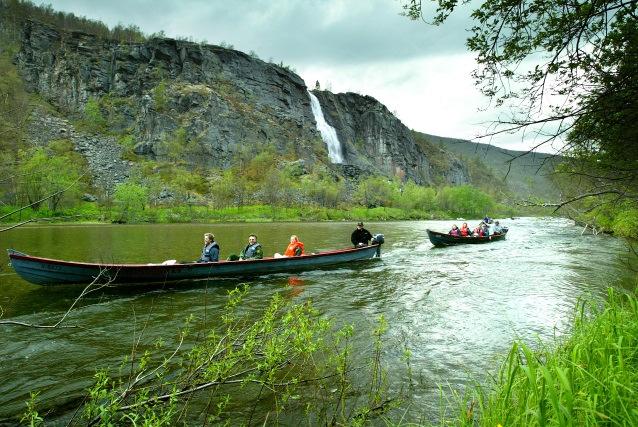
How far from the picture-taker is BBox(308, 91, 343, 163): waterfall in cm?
12088

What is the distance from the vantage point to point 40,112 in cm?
8400

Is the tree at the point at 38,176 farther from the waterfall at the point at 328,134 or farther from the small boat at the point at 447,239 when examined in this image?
the waterfall at the point at 328,134

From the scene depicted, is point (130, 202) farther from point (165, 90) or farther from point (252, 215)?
point (165, 90)

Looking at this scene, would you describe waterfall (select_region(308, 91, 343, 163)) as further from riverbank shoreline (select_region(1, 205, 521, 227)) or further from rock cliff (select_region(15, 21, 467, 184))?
riverbank shoreline (select_region(1, 205, 521, 227))

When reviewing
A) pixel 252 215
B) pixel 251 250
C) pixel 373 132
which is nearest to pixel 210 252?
pixel 251 250

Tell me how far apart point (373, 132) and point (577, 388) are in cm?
15099

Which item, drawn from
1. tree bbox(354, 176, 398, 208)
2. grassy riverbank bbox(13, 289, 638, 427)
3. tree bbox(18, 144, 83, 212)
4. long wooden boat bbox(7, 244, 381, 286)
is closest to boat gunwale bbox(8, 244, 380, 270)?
long wooden boat bbox(7, 244, 381, 286)

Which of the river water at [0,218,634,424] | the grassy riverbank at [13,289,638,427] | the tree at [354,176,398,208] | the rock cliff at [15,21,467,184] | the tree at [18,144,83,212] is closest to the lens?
the grassy riverbank at [13,289,638,427]

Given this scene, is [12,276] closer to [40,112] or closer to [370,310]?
[370,310]

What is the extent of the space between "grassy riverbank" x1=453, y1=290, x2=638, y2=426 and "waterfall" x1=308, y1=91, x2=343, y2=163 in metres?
113

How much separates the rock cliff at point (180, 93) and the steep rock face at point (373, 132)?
11.4m

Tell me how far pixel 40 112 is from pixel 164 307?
3783 inches

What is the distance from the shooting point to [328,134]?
128375 mm

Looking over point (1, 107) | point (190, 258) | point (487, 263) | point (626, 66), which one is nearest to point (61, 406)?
point (1, 107)
